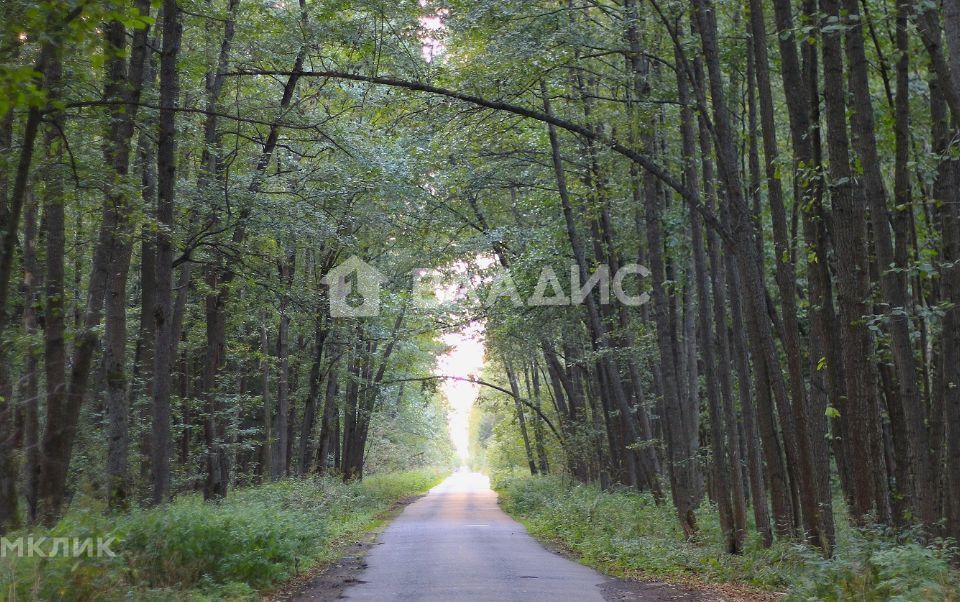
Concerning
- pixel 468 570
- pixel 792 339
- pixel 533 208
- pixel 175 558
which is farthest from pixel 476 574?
pixel 533 208

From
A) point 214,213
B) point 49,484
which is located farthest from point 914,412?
point 214,213

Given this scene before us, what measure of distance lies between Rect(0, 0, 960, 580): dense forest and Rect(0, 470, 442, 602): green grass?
4.54 feet

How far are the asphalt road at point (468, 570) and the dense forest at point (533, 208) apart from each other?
2.66 meters

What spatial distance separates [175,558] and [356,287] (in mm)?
17071

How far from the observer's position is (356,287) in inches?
1011

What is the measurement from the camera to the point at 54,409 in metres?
10.4

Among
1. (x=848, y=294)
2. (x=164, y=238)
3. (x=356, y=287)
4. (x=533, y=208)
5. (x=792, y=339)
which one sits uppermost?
(x=533, y=208)

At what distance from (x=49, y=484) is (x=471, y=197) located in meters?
14.0

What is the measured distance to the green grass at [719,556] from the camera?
646 centimetres

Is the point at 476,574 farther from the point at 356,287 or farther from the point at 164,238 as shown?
the point at 356,287

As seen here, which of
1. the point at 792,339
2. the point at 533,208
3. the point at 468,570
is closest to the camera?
the point at 792,339

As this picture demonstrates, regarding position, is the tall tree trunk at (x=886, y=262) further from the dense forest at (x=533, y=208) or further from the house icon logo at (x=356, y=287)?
the house icon logo at (x=356, y=287)

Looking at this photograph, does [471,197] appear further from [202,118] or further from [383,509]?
[383,509]

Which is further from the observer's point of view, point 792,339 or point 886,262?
point 792,339
